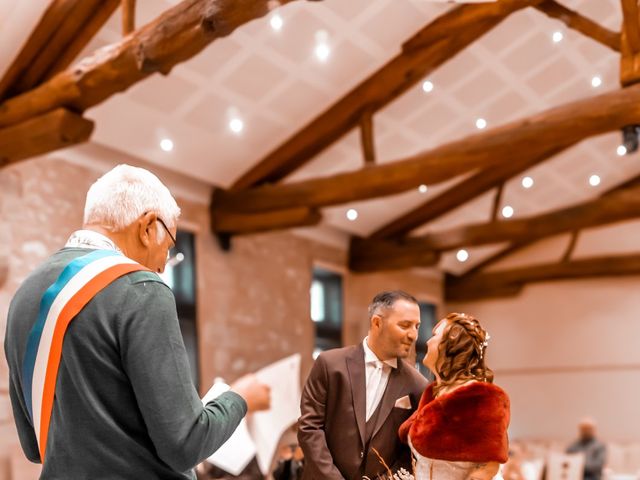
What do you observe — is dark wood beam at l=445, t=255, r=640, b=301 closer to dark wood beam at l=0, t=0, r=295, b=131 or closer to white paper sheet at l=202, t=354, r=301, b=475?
white paper sheet at l=202, t=354, r=301, b=475

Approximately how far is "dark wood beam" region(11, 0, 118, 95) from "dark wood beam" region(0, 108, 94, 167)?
1.71 feet

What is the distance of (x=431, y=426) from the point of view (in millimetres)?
2543

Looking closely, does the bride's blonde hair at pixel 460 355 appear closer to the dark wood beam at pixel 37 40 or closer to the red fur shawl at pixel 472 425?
the red fur shawl at pixel 472 425

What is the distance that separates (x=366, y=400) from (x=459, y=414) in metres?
0.69

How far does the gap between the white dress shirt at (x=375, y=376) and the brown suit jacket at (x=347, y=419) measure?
2 cm

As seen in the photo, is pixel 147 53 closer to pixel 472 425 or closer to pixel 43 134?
pixel 43 134

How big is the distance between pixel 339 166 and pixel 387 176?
1.59 m

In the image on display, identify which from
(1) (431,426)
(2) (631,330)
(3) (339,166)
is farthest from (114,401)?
(2) (631,330)

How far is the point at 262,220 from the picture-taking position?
29.3ft

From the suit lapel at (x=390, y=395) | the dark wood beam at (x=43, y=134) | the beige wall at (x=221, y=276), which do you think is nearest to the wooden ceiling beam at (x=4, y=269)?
the beige wall at (x=221, y=276)

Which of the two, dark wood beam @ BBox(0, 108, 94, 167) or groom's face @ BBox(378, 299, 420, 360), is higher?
dark wood beam @ BBox(0, 108, 94, 167)

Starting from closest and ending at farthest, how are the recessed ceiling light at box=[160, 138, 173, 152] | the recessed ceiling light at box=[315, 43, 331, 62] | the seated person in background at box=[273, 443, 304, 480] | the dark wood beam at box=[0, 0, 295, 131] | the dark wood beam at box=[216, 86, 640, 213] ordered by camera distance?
the seated person in background at box=[273, 443, 304, 480] < the dark wood beam at box=[0, 0, 295, 131] < the dark wood beam at box=[216, 86, 640, 213] < the recessed ceiling light at box=[315, 43, 331, 62] < the recessed ceiling light at box=[160, 138, 173, 152]

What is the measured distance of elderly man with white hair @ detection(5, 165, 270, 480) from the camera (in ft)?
5.15

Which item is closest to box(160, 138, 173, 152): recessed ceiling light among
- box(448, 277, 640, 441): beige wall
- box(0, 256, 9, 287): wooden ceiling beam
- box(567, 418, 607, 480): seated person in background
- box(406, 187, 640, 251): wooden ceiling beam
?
box(0, 256, 9, 287): wooden ceiling beam
